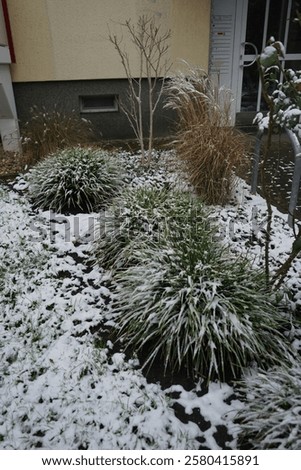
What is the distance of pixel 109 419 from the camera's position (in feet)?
6.24

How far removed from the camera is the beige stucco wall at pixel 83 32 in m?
6.12

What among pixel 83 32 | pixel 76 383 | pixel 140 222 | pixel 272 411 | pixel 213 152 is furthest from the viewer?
pixel 83 32

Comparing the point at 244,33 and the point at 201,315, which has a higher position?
the point at 244,33

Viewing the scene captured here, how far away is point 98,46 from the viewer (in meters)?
6.44

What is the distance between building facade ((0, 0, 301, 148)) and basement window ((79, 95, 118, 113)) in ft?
0.06

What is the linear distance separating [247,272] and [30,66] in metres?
5.63

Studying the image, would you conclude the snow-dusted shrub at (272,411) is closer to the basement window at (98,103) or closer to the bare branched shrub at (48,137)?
the bare branched shrub at (48,137)

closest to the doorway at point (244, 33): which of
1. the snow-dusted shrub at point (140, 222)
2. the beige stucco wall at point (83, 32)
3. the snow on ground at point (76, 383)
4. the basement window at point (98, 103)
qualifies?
the beige stucco wall at point (83, 32)

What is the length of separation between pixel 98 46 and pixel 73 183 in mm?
3435

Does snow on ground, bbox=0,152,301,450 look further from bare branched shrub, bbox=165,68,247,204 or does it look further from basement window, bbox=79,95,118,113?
basement window, bbox=79,95,118,113

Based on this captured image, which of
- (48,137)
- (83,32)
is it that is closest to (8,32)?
(83,32)

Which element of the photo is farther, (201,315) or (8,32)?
(8,32)

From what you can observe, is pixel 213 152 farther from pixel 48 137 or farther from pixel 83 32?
pixel 83 32

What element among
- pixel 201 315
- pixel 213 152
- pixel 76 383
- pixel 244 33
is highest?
pixel 244 33
